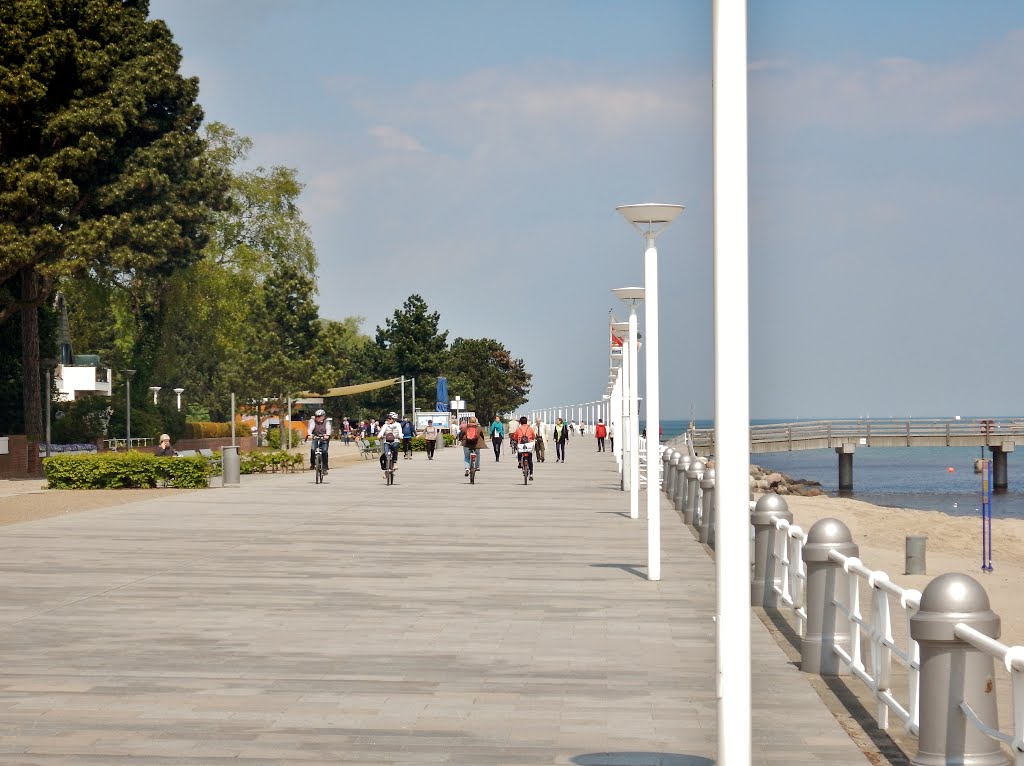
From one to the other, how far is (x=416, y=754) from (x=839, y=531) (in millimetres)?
3303

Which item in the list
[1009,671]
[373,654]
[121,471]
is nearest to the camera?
[1009,671]

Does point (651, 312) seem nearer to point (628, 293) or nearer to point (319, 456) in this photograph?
point (628, 293)

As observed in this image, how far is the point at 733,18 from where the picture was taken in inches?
193

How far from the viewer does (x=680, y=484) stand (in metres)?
23.6

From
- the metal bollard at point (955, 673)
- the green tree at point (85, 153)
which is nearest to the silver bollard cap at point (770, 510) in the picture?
the metal bollard at point (955, 673)

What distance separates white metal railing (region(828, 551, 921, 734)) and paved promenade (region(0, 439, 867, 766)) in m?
0.30

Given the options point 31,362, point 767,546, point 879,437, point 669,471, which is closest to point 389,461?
point 669,471

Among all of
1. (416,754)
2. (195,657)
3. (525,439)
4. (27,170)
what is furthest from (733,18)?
(27,170)

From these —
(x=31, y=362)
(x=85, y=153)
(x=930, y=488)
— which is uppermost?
(x=85, y=153)

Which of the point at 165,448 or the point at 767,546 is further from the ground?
the point at 165,448

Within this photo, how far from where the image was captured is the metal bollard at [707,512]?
16969 millimetres

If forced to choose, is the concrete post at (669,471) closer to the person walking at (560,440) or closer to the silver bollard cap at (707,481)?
the silver bollard cap at (707,481)

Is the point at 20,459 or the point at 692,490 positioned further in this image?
the point at 20,459

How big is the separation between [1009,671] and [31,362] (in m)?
40.1
